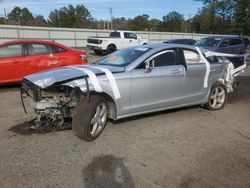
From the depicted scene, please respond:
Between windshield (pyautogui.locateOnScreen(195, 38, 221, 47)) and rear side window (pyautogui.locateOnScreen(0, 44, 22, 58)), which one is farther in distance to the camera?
windshield (pyautogui.locateOnScreen(195, 38, 221, 47))

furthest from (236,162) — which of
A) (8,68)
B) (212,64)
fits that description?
(8,68)

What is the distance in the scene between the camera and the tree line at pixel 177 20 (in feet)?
220

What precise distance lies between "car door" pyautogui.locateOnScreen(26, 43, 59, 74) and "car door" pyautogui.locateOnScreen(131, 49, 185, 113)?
15.5 feet

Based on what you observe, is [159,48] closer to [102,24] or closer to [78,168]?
[78,168]

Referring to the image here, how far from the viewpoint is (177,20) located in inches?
3600

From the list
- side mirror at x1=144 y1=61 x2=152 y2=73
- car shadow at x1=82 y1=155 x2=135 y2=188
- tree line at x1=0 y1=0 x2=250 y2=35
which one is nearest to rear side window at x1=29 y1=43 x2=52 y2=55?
side mirror at x1=144 y1=61 x2=152 y2=73

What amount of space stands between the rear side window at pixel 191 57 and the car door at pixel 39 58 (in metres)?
4.74

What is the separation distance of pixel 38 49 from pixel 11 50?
0.80 meters

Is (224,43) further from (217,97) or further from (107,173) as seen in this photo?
(107,173)

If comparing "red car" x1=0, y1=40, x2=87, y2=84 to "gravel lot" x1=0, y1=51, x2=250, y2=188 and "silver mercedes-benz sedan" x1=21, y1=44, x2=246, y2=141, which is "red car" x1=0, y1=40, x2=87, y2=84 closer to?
"gravel lot" x1=0, y1=51, x2=250, y2=188

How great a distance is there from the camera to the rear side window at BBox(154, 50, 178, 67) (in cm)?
637

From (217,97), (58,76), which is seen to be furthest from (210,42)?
(58,76)

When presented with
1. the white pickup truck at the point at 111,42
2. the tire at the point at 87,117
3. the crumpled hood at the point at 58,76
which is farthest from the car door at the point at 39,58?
the white pickup truck at the point at 111,42

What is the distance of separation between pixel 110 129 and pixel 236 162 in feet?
7.63
